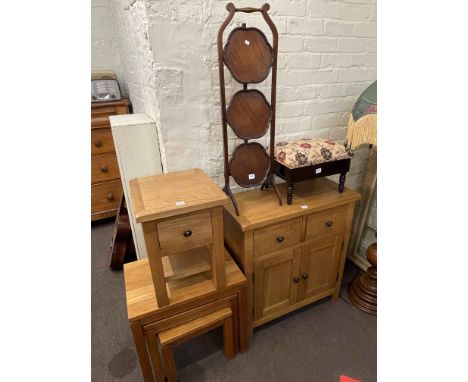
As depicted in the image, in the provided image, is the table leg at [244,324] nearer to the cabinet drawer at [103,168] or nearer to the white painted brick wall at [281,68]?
the white painted brick wall at [281,68]

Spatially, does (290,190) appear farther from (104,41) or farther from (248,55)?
(104,41)

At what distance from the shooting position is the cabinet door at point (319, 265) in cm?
143

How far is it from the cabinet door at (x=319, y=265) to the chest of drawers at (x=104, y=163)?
1765 millimetres

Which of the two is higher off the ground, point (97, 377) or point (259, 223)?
point (259, 223)

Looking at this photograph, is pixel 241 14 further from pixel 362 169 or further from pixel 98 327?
pixel 98 327

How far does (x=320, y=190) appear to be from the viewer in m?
1.48

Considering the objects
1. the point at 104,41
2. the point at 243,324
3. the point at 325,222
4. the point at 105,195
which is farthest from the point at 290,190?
the point at 104,41

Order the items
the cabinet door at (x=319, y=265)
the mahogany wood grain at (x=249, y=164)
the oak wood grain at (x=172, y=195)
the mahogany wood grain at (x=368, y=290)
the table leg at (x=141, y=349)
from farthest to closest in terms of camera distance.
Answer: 1. the mahogany wood grain at (x=368, y=290)
2. the cabinet door at (x=319, y=265)
3. the mahogany wood grain at (x=249, y=164)
4. the table leg at (x=141, y=349)
5. the oak wood grain at (x=172, y=195)

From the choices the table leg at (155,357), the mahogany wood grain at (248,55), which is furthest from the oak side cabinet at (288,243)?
the mahogany wood grain at (248,55)

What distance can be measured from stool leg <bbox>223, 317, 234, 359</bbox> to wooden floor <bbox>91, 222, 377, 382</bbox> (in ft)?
0.17

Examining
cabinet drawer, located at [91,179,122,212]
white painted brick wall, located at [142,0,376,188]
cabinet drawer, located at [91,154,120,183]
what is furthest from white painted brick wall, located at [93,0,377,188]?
cabinet drawer, located at [91,179,122,212]
